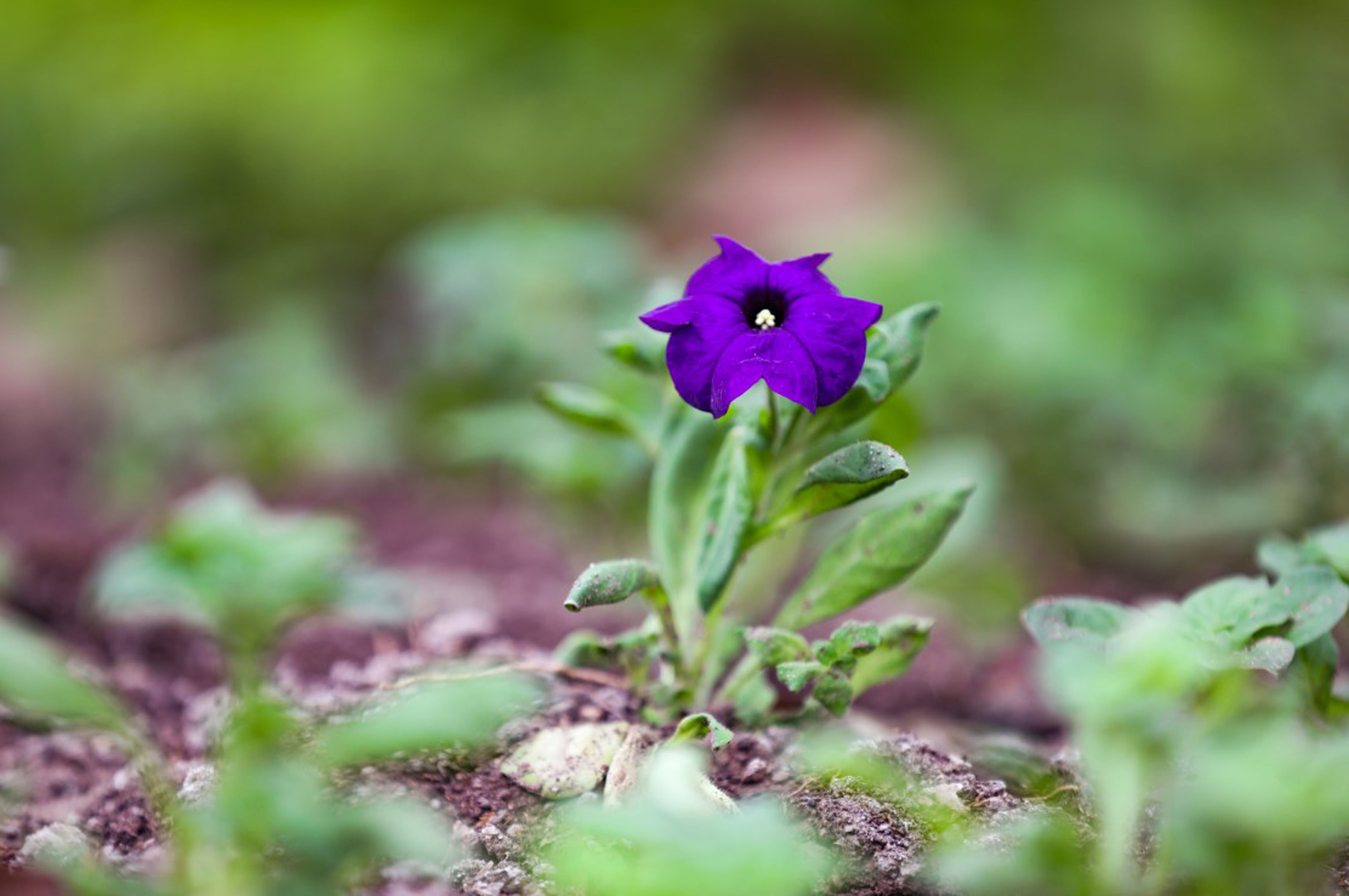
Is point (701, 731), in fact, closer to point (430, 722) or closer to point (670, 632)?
point (670, 632)

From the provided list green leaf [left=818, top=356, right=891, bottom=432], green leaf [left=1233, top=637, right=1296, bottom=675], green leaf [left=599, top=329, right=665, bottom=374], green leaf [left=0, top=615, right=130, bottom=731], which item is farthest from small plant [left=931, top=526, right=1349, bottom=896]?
green leaf [left=0, top=615, right=130, bottom=731]

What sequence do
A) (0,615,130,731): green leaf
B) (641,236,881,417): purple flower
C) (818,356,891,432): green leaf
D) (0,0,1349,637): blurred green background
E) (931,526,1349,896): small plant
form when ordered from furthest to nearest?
(0,0,1349,637): blurred green background
(818,356,891,432): green leaf
(641,236,881,417): purple flower
(0,615,130,731): green leaf
(931,526,1349,896): small plant

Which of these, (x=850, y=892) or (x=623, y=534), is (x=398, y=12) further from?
(x=850, y=892)

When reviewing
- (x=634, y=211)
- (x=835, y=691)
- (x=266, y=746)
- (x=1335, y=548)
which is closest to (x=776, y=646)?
(x=835, y=691)

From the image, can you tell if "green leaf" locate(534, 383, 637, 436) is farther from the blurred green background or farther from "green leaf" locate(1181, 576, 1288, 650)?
the blurred green background

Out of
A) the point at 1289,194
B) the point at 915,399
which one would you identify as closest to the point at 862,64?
the point at 1289,194

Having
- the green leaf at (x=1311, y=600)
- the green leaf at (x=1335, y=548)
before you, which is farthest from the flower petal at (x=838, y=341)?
the green leaf at (x=1335, y=548)
